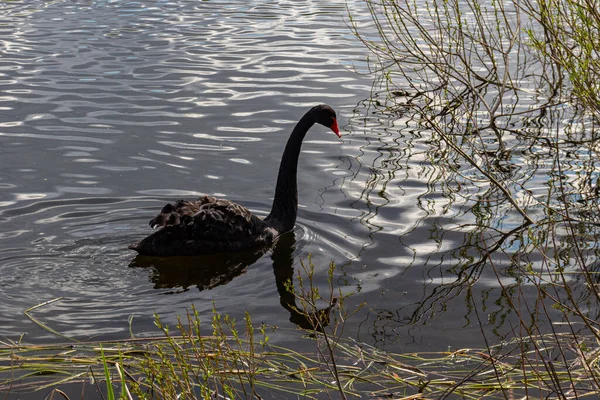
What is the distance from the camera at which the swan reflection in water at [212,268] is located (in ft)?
21.1

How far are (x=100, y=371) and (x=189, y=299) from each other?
55.8 inches

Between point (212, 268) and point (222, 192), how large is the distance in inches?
66.9

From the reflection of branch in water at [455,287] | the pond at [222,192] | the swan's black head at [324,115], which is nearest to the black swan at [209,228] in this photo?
the pond at [222,192]

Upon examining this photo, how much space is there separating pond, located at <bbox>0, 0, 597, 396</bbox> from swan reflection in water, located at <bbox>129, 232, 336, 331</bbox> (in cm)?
2

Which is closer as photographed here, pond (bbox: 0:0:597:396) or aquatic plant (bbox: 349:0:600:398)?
aquatic plant (bbox: 349:0:600:398)

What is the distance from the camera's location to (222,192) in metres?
8.41

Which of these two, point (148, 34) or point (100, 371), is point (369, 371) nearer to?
point (100, 371)

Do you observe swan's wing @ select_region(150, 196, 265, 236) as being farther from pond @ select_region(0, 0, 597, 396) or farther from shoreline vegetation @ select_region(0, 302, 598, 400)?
shoreline vegetation @ select_region(0, 302, 598, 400)

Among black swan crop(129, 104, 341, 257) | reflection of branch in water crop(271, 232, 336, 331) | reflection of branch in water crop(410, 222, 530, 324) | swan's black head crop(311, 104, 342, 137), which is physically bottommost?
reflection of branch in water crop(410, 222, 530, 324)

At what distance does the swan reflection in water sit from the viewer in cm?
643

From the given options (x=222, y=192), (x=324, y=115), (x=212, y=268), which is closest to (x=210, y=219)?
(x=212, y=268)

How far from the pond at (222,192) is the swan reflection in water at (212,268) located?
2cm

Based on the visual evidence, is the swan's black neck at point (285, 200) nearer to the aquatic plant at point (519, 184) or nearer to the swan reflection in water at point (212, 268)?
the swan reflection in water at point (212, 268)

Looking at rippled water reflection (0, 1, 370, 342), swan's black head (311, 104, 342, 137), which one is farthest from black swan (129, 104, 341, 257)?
swan's black head (311, 104, 342, 137)
